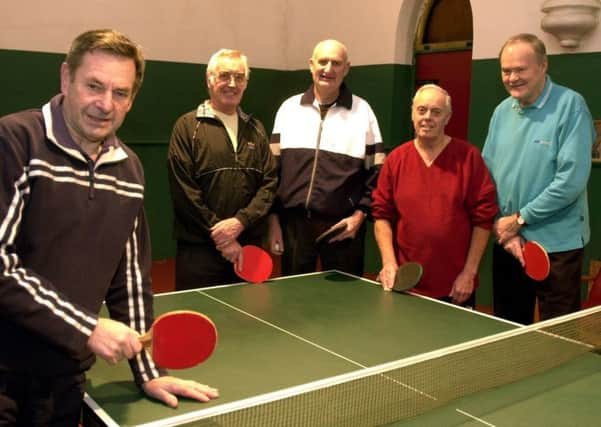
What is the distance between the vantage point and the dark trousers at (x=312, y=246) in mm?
3990

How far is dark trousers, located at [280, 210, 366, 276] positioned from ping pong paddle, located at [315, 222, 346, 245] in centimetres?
4

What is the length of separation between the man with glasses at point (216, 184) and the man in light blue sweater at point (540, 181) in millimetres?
1371

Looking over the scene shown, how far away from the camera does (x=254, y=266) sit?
3646 millimetres

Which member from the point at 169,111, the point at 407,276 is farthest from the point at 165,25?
the point at 407,276

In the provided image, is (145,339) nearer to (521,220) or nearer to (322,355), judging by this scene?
(322,355)

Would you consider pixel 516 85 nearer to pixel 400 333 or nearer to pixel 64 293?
pixel 400 333

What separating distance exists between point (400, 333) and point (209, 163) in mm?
1558

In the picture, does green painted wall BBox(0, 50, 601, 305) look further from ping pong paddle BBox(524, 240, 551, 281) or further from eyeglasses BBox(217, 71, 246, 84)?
eyeglasses BBox(217, 71, 246, 84)

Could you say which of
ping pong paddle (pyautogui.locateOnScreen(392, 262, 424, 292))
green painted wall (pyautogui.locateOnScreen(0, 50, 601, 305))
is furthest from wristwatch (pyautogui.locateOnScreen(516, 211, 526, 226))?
green painted wall (pyautogui.locateOnScreen(0, 50, 601, 305))

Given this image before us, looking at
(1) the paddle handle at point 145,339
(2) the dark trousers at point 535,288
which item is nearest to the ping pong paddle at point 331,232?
(2) the dark trousers at point 535,288

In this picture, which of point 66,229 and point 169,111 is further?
point 169,111

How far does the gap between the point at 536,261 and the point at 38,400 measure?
243 cm

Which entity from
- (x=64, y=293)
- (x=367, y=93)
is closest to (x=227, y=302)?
(x=64, y=293)

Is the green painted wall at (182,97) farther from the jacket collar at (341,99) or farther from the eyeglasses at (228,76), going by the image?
the eyeglasses at (228,76)
